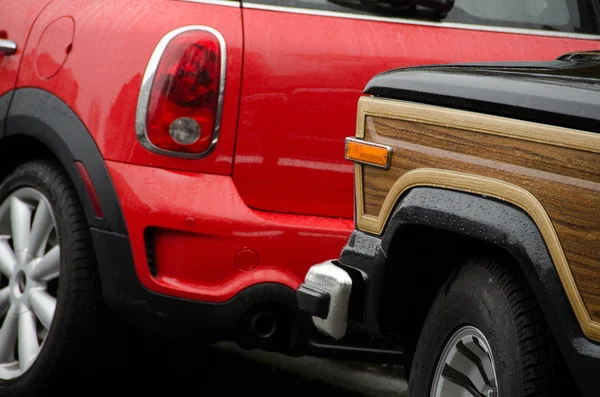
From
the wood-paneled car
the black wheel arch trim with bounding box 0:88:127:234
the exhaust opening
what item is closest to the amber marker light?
the wood-paneled car

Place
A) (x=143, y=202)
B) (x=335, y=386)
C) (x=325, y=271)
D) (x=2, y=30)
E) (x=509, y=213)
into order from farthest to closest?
(x=335, y=386)
(x=2, y=30)
(x=143, y=202)
(x=325, y=271)
(x=509, y=213)

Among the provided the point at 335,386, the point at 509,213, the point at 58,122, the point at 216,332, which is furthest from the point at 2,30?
the point at 509,213

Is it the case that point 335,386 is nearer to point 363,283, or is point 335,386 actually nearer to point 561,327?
point 363,283

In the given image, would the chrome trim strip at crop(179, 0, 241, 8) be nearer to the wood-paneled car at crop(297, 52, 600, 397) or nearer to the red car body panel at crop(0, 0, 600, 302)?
the red car body panel at crop(0, 0, 600, 302)

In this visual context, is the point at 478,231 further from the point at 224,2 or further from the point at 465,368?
the point at 224,2

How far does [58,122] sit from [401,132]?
5.59ft

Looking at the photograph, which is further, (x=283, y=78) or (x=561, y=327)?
(x=283, y=78)

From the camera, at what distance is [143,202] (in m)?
4.27

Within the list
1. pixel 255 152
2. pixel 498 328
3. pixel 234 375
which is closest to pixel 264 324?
pixel 255 152

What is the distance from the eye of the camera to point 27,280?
15.3 ft

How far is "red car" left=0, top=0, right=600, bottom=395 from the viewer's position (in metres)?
4.23

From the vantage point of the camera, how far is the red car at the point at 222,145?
167 inches

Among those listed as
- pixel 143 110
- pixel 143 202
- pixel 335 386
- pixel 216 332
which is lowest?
pixel 335 386

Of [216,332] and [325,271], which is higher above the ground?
[325,271]
